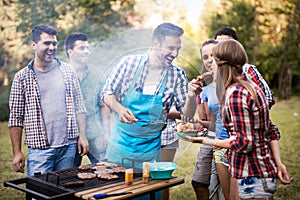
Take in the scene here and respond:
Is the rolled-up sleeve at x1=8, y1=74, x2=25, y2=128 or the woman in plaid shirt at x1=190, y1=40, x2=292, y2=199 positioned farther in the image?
the rolled-up sleeve at x1=8, y1=74, x2=25, y2=128

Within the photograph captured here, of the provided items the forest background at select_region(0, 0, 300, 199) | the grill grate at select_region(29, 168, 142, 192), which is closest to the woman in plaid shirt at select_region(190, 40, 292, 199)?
the forest background at select_region(0, 0, 300, 199)

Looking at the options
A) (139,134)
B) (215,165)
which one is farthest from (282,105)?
(139,134)

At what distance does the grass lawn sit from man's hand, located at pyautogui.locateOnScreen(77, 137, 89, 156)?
667mm

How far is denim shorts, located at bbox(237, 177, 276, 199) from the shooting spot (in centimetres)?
227

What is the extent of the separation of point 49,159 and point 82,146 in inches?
10.2

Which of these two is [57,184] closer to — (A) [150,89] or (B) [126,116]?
(B) [126,116]

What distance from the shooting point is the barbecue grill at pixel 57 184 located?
92.1 inches

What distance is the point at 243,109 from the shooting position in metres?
2.19

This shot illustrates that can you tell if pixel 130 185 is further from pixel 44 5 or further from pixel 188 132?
pixel 44 5

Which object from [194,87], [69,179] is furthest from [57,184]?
[194,87]

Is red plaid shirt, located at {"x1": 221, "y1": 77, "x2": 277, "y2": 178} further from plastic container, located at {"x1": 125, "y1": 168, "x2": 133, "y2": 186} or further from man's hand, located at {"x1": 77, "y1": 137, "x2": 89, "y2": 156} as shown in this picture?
man's hand, located at {"x1": 77, "y1": 137, "x2": 89, "y2": 156}

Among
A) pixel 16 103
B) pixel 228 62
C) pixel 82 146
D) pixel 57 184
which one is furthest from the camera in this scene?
pixel 82 146

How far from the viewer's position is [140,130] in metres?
2.68

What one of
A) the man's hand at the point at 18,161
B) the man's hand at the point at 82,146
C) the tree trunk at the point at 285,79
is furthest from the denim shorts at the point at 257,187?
the tree trunk at the point at 285,79
